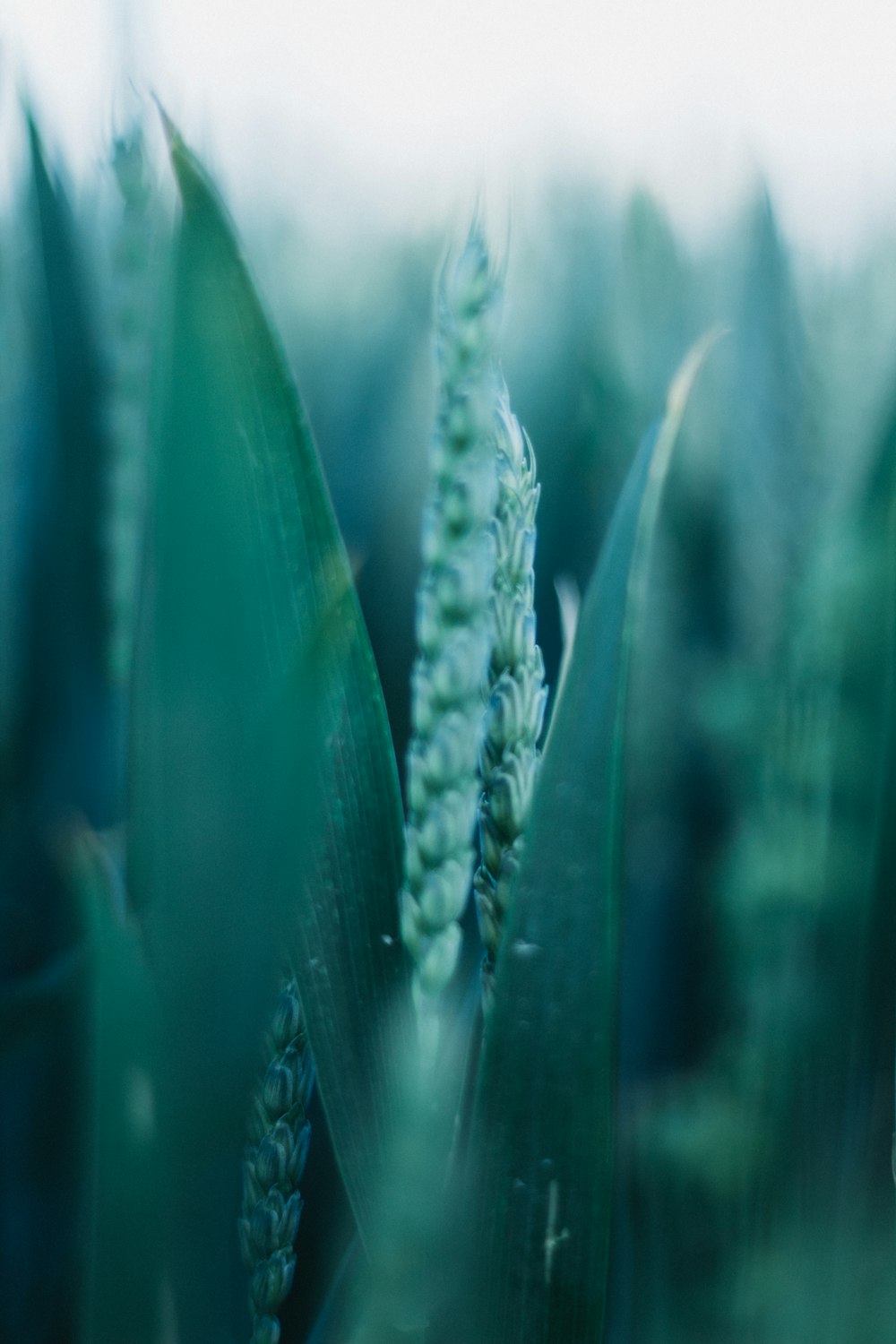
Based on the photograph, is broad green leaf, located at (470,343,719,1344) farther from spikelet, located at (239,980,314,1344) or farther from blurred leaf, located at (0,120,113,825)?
blurred leaf, located at (0,120,113,825)

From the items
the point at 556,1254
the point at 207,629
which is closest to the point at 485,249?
the point at 207,629

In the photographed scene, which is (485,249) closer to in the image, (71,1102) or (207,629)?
(207,629)

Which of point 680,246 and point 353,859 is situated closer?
point 353,859

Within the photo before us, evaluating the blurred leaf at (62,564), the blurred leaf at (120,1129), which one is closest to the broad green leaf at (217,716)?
the blurred leaf at (120,1129)

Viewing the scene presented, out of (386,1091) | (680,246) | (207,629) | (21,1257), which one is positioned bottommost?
(21,1257)

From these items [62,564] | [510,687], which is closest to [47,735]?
[62,564]

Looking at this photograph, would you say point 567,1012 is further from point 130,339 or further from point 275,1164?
point 130,339
